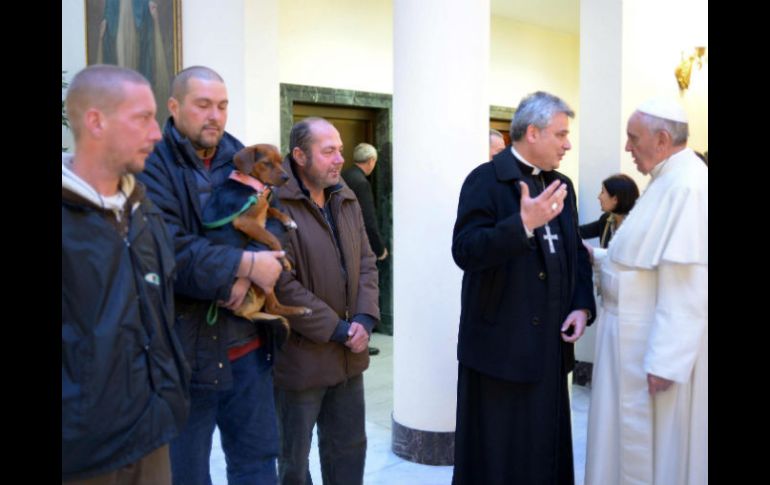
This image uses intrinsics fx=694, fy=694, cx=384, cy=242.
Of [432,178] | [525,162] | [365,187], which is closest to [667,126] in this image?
[525,162]

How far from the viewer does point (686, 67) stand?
6.60m

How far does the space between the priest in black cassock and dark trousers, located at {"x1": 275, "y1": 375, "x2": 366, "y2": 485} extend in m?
0.52

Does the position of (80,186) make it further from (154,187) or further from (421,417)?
(421,417)

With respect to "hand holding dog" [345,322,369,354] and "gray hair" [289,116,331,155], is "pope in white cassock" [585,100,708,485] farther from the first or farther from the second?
"gray hair" [289,116,331,155]

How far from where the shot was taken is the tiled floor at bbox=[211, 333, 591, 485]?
4051 millimetres

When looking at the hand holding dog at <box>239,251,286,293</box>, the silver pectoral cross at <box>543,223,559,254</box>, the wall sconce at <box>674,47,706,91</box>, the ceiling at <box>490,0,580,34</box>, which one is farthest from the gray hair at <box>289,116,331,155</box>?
the ceiling at <box>490,0,580,34</box>

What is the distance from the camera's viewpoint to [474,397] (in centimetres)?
324

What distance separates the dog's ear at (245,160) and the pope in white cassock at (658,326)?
1704mm

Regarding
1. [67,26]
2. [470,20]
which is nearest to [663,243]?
[470,20]

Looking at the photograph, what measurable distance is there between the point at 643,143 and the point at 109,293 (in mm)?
2370

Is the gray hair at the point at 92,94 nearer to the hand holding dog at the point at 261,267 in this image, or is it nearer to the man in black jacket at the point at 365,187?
the hand holding dog at the point at 261,267

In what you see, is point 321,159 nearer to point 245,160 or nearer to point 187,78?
point 245,160

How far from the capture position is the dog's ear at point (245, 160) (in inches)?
91.0
